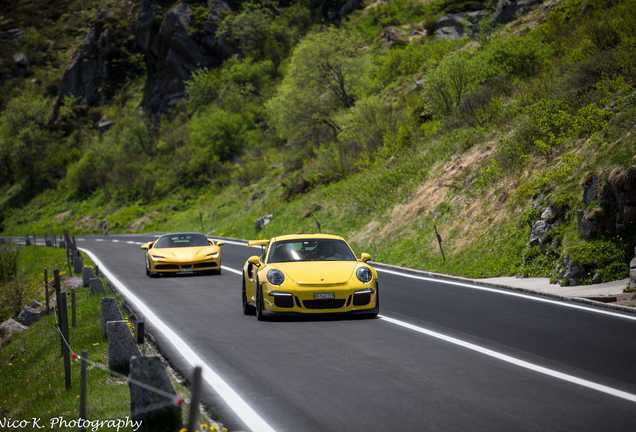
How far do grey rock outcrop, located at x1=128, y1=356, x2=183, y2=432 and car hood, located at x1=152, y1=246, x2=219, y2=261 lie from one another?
13.4 meters

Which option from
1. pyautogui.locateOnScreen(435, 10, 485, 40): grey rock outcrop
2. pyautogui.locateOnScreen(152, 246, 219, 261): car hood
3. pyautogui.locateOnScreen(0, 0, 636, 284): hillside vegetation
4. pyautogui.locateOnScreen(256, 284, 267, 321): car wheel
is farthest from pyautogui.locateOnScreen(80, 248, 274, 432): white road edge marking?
pyautogui.locateOnScreen(435, 10, 485, 40): grey rock outcrop

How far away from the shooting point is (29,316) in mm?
15820

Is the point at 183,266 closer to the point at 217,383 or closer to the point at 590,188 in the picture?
the point at 590,188

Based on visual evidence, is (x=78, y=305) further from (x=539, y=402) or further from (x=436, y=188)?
(x=436, y=188)

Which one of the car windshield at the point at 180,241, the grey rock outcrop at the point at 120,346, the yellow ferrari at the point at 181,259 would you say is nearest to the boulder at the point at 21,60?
the car windshield at the point at 180,241

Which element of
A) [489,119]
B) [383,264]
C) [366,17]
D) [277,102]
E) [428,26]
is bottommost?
[383,264]

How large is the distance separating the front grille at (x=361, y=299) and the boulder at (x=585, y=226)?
5923mm

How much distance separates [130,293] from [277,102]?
94.0ft

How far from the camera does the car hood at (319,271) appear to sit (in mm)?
9266

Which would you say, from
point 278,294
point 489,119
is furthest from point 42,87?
point 278,294

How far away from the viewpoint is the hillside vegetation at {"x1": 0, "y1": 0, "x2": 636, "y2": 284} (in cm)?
1560

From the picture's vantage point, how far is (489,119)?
2444cm

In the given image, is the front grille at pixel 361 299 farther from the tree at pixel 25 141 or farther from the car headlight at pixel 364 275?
the tree at pixel 25 141

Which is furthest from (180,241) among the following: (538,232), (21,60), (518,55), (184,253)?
(21,60)
